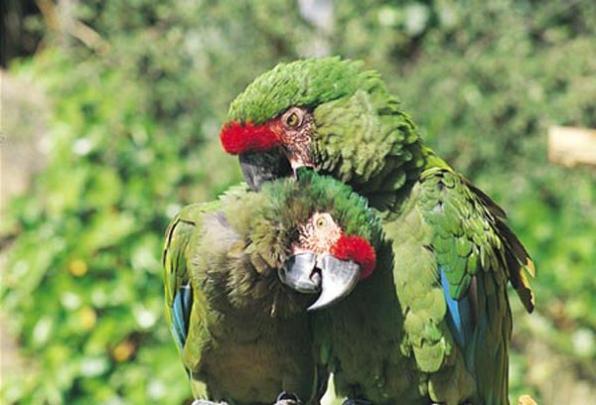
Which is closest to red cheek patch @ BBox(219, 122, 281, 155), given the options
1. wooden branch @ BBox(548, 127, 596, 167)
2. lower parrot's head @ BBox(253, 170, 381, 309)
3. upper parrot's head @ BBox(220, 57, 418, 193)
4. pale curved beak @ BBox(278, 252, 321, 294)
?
upper parrot's head @ BBox(220, 57, 418, 193)

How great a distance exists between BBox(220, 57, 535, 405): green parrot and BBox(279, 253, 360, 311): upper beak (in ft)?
0.46

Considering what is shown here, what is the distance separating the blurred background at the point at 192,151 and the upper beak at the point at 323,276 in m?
1.90

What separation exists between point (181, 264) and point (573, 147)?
4.24 feet

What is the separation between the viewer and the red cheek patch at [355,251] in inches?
74.8

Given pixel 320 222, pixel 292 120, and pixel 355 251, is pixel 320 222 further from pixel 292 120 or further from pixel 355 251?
pixel 292 120

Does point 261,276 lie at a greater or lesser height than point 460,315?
greater

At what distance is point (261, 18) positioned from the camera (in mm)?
4238

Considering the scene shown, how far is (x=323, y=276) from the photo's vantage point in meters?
1.91

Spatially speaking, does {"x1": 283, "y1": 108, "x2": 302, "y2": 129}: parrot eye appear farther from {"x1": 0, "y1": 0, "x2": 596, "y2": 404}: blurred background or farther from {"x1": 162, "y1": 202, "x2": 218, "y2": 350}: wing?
{"x1": 0, "y1": 0, "x2": 596, "y2": 404}: blurred background

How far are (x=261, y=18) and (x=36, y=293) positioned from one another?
128 cm

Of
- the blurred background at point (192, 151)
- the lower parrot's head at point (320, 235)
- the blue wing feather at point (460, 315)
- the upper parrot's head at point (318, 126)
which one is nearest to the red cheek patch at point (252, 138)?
the upper parrot's head at point (318, 126)

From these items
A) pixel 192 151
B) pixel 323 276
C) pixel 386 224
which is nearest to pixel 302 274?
pixel 323 276

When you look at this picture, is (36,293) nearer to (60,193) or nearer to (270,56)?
(60,193)

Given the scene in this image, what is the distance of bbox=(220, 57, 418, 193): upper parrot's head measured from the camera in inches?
80.8
